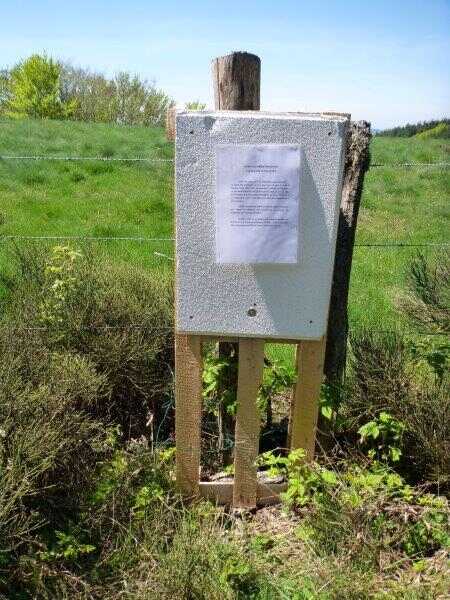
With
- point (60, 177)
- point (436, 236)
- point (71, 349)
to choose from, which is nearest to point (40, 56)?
point (60, 177)

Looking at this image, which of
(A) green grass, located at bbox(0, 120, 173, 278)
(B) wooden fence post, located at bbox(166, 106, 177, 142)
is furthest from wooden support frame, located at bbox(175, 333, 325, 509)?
(A) green grass, located at bbox(0, 120, 173, 278)

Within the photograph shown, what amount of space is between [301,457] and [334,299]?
0.75m

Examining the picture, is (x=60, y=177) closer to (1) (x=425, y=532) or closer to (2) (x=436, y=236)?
(2) (x=436, y=236)

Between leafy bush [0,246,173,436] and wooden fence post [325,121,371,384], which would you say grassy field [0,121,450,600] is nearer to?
leafy bush [0,246,173,436]

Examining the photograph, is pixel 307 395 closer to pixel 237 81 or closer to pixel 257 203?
pixel 257 203

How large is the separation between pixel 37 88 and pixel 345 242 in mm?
36318

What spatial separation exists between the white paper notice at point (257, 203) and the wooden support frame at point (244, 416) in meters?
0.41

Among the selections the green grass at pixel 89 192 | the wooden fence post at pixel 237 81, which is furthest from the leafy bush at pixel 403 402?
the green grass at pixel 89 192

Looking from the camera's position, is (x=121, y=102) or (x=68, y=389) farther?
(x=121, y=102)

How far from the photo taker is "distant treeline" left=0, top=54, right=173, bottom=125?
99.7 feet

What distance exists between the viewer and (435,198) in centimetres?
895

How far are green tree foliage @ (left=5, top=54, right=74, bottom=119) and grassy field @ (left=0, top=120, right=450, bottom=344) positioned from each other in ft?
80.8

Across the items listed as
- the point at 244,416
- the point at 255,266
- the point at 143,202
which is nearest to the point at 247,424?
the point at 244,416

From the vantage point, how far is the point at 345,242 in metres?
2.78
